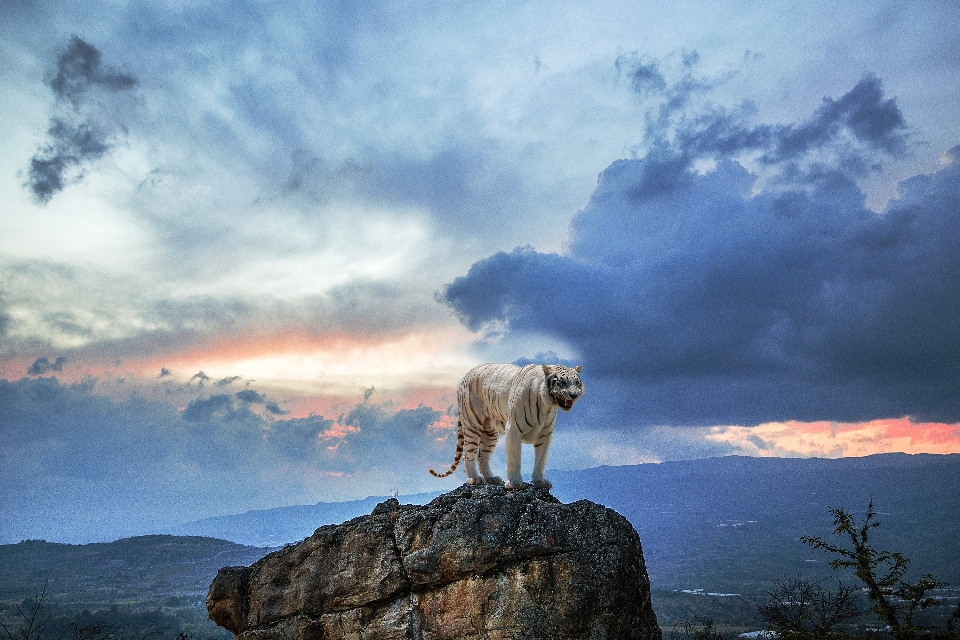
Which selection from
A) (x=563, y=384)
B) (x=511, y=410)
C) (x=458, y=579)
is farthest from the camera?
(x=511, y=410)

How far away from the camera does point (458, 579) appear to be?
15.1 m

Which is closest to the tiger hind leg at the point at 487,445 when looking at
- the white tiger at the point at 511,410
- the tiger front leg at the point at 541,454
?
the white tiger at the point at 511,410

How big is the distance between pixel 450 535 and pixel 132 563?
213m

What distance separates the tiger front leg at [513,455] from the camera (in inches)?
715

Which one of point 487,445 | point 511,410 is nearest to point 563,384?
point 511,410

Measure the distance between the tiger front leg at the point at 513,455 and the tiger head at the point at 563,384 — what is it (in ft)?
4.75

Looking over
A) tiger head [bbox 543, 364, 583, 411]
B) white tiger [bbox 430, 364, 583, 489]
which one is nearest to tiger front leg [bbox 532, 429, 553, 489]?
white tiger [bbox 430, 364, 583, 489]

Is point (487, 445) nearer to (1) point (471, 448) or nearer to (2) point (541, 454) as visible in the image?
(1) point (471, 448)

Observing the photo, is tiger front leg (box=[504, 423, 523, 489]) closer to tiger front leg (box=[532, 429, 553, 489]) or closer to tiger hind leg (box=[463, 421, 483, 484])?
tiger front leg (box=[532, 429, 553, 489])

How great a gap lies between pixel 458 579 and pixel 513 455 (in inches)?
155

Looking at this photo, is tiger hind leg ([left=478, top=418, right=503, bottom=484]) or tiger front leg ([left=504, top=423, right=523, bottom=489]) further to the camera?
tiger hind leg ([left=478, top=418, right=503, bottom=484])

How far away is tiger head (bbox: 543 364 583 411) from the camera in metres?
17.4

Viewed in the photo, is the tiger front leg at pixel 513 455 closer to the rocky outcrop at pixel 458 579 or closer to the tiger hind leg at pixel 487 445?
the rocky outcrop at pixel 458 579

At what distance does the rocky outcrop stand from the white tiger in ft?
6.06
